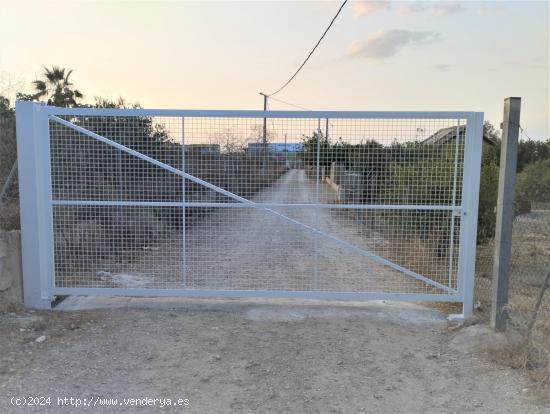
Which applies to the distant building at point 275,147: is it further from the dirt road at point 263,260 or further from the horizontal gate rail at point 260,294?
the horizontal gate rail at point 260,294

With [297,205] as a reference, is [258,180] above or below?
above

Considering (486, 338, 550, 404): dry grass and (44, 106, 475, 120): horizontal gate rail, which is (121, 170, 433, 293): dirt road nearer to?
(44, 106, 475, 120): horizontal gate rail

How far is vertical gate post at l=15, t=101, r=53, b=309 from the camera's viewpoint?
200 inches

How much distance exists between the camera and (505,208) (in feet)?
15.3

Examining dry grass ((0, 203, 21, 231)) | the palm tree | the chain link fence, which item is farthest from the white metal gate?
the palm tree

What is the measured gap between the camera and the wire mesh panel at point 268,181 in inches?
197

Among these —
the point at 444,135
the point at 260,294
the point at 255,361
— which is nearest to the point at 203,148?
the point at 260,294

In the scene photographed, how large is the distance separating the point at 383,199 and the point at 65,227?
157 inches

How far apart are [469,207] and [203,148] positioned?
9.98 feet

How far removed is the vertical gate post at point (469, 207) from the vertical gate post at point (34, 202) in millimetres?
4703

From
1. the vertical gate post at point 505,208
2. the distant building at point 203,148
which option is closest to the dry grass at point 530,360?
the vertical gate post at point 505,208

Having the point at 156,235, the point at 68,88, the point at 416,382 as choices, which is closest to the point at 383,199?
the point at 416,382

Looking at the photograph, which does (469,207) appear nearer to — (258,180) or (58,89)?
(258,180)

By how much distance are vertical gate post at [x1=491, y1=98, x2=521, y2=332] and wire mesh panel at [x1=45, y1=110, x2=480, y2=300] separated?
494mm
